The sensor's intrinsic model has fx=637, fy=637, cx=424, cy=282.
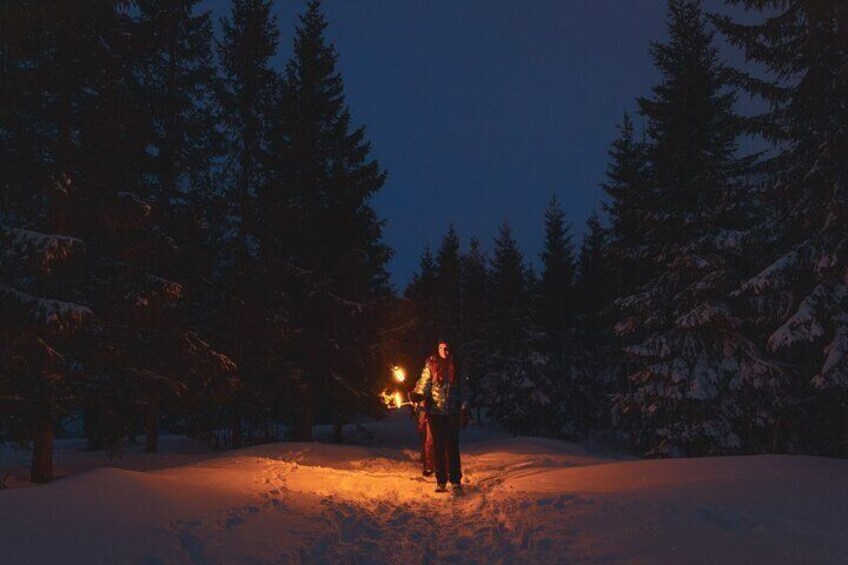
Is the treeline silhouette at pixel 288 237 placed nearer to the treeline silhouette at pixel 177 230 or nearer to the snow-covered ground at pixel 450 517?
the treeline silhouette at pixel 177 230

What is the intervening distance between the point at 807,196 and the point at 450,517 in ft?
34.3

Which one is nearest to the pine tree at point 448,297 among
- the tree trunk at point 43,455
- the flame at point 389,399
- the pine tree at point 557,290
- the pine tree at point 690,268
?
the pine tree at point 557,290

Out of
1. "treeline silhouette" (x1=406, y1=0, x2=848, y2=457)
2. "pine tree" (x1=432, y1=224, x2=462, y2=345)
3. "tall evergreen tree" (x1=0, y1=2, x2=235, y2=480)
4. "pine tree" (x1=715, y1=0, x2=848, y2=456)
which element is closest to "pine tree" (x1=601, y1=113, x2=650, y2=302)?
"treeline silhouette" (x1=406, y1=0, x2=848, y2=457)

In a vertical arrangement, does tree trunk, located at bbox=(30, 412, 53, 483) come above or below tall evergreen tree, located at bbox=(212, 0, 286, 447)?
below

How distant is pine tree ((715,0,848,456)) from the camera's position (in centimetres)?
1223

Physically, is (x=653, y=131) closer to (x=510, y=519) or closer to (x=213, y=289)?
(x=213, y=289)

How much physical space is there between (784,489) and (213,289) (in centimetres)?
1413

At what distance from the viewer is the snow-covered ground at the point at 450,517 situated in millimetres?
5482

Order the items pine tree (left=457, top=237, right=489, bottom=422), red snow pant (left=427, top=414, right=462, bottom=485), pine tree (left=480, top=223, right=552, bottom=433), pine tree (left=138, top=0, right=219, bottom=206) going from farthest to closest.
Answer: pine tree (left=457, top=237, right=489, bottom=422) → pine tree (left=480, top=223, right=552, bottom=433) → pine tree (left=138, top=0, right=219, bottom=206) → red snow pant (left=427, top=414, right=462, bottom=485)

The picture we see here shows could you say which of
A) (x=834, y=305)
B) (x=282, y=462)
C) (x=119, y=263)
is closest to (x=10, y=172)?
(x=119, y=263)

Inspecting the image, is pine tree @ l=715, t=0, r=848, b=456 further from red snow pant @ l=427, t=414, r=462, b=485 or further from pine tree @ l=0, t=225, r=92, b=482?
pine tree @ l=0, t=225, r=92, b=482

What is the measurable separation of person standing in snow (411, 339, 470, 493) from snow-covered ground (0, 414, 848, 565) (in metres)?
0.85

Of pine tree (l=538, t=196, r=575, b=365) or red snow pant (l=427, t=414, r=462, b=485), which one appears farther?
pine tree (l=538, t=196, r=575, b=365)

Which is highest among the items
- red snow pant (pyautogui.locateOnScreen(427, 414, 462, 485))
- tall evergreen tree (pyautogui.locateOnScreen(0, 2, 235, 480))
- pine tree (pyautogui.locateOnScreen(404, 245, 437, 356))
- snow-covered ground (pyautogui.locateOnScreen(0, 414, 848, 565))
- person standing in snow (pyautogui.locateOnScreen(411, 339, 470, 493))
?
pine tree (pyautogui.locateOnScreen(404, 245, 437, 356))
